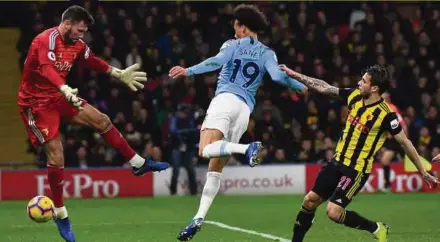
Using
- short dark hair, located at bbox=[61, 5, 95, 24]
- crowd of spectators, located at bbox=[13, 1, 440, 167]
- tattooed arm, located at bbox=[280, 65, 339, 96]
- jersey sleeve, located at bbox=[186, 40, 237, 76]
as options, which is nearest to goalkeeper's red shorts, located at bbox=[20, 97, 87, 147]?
short dark hair, located at bbox=[61, 5, 95, 24]

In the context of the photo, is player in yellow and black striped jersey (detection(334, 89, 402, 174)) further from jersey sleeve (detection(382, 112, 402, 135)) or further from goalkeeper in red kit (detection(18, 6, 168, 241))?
goalkeeper in red kit (detection(18, 6, 168, 241))

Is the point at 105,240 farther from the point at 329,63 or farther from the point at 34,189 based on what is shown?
the point at 329,63

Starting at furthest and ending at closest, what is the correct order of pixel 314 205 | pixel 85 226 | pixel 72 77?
pixel 72 77, pixel 85 226, pixel 314 205

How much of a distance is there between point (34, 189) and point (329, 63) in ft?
24.1

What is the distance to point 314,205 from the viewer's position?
10727 millimetres

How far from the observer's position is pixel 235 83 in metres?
11.0

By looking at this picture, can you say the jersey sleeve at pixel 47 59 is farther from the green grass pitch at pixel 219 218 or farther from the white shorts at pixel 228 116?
the green grass pitch at pixel 219 218

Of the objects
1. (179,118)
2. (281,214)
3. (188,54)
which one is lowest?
(281,214)

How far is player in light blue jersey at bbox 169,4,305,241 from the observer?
1073 centimetres

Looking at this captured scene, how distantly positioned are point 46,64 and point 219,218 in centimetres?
564

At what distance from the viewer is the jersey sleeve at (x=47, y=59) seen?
34.4 ft

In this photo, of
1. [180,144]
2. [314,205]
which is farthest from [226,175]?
[314,205]

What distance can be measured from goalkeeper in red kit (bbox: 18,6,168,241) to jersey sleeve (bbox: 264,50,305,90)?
61.4 inches

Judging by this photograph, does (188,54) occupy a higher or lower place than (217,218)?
higher
